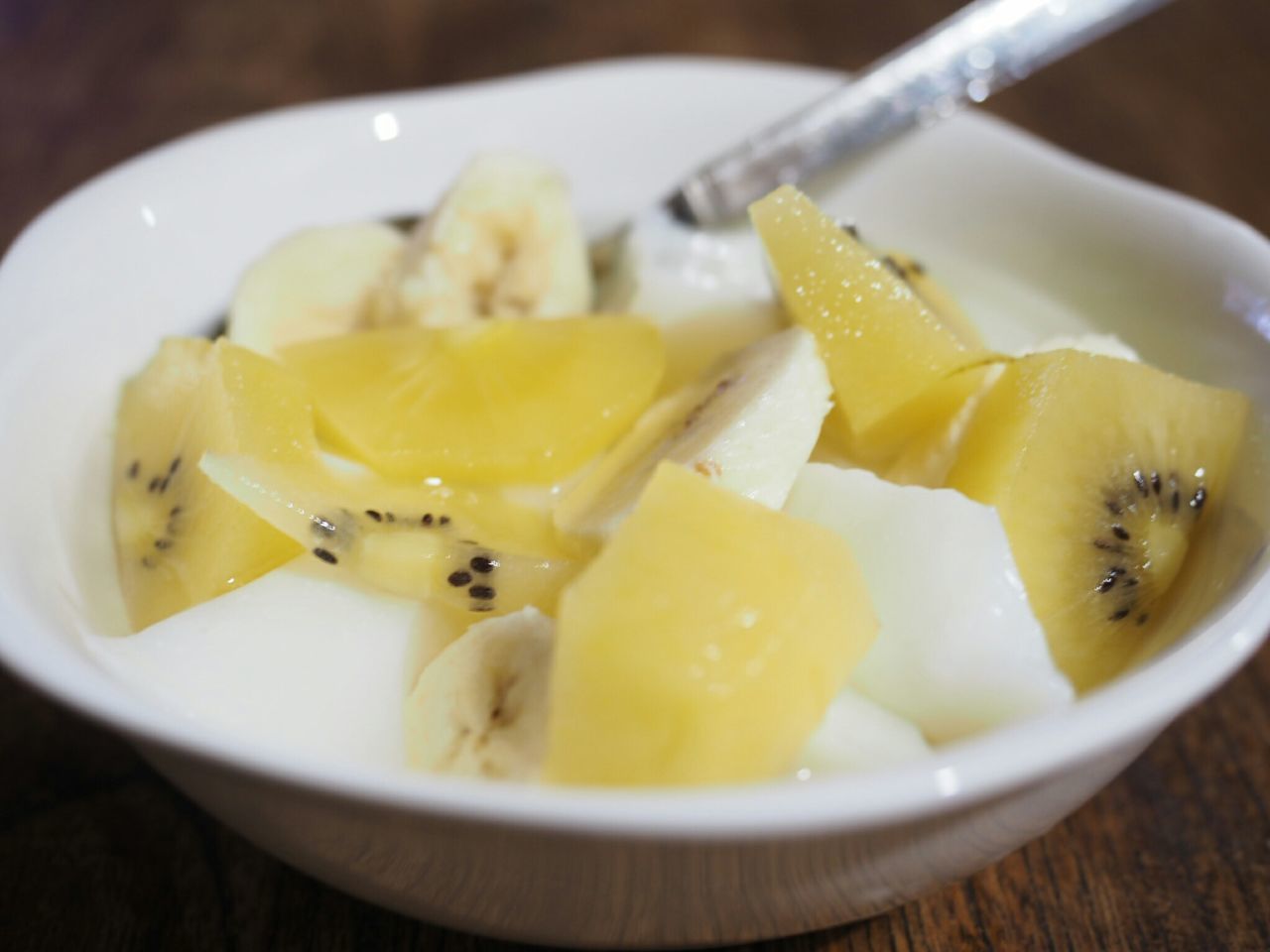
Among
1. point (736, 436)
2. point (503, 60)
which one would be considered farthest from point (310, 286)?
point (503, 60)

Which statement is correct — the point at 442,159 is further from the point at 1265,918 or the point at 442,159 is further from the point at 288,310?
the point at 1265,918

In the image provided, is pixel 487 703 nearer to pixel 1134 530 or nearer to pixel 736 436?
pixel 736 436

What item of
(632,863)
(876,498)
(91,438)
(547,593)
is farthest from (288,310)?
(632,863)

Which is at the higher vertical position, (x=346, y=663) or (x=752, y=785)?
(x=752, y=785)

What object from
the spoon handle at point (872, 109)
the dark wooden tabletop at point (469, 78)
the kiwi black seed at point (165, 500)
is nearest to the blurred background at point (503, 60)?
the dark wooden tabletop at point (469, 78)

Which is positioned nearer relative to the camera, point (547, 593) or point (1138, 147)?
point (547, 593)

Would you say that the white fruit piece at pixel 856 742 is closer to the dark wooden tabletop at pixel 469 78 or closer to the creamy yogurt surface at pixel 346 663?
the creamy yogurt surface at pixel 346 663
